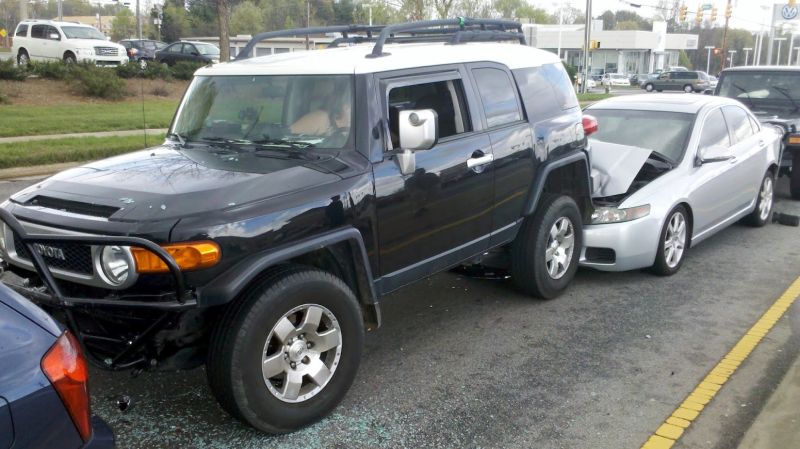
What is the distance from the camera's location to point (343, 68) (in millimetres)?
4367

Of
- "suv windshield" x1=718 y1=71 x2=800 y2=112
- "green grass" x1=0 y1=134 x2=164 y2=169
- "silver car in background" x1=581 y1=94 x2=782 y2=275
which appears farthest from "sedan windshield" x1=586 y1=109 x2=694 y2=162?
"green grass" x1=0 y1=134 x2=164 y2=169

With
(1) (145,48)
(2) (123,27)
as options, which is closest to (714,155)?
(1) (145,48)

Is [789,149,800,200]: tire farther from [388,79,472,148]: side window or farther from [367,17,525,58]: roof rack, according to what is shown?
[388,79,472,148]: side window

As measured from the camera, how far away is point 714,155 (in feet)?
23.9

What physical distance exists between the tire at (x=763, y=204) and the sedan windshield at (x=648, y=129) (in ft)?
5.70

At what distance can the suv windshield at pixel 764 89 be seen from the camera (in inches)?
441

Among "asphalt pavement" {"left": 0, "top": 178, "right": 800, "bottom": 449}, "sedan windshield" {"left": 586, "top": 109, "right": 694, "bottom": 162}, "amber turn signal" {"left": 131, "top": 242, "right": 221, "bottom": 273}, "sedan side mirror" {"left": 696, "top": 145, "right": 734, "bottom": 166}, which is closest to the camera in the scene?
"amber turn signal" {"left": 131, "top": 242, "right": 221, "bottom": 273}

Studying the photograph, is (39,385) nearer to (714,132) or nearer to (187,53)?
(714,132)

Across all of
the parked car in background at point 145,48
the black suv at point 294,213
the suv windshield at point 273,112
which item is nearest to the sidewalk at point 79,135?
the black suv at point 294,213

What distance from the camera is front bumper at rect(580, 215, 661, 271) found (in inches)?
246

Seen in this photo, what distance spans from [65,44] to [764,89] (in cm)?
2385

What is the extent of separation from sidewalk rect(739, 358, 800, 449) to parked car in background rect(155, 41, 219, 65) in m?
28.9

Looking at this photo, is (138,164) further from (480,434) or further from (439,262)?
(480,434)

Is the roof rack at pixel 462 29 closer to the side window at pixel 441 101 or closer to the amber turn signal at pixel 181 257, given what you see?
the side window at pixel 441 101
